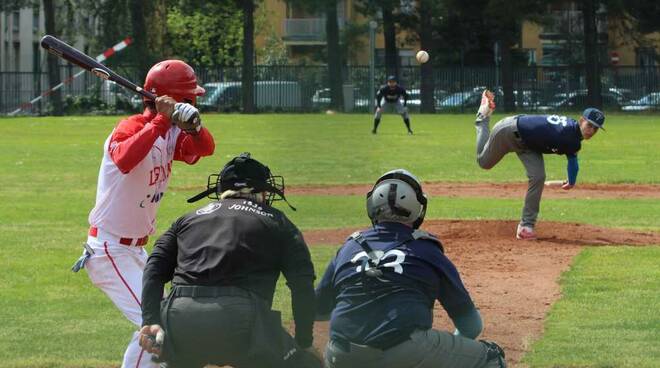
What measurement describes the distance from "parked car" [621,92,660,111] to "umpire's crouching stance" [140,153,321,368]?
51420 mm

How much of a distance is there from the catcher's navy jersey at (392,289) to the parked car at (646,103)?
168 feet

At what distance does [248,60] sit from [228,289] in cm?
4928

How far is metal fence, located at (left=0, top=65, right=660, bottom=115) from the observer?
54969mm

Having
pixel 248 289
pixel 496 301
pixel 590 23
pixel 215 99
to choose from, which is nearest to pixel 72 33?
pixel 215 99

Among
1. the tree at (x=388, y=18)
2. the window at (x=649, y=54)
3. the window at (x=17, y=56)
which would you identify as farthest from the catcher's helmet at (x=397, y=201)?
the window at (x=17, y=56)

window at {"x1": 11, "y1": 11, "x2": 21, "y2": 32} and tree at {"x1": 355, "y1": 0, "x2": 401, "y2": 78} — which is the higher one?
window at {"x1": 11, "y1": 11, "x2": 21, "y2": 32}

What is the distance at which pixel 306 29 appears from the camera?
57.9m

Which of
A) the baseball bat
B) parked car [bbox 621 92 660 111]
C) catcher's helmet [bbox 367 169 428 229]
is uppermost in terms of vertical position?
parked car [bbox 621 92 660 111]

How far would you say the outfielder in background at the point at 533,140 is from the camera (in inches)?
492

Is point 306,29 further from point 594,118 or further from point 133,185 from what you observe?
point 133,185

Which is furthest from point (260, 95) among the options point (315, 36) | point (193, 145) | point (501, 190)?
point (193, 145)

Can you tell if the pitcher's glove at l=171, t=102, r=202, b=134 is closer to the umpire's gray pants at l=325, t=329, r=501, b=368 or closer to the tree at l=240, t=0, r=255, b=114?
the umpire's gray pants at l=325, t=329, r=501, b=368

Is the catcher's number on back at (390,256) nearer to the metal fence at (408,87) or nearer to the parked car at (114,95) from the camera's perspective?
the parked car at (114,95)

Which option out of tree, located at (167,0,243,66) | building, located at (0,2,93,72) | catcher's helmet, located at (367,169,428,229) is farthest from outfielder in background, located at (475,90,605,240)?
building, located at (0,2,93,72)
